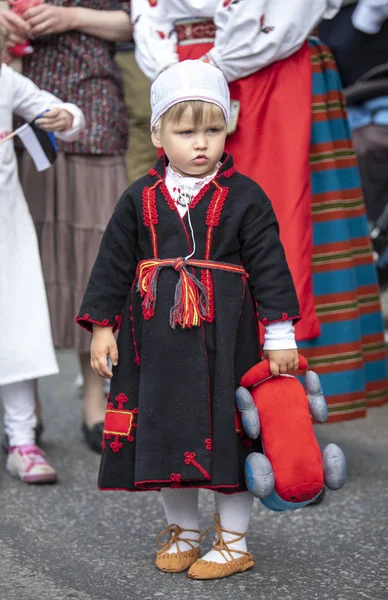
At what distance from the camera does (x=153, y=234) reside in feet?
8.51

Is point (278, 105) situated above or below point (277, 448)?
above

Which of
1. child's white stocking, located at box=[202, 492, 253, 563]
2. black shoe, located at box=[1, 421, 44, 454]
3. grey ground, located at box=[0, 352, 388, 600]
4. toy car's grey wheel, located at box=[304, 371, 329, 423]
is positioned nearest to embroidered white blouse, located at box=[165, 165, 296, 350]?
toy car's grey wheel, located at box=[304, 371, 329, 423]

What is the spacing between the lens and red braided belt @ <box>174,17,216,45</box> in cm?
329

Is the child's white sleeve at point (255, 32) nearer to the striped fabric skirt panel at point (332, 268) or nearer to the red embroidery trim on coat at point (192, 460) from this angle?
the striped fabric skirt panel at point (332, 268)

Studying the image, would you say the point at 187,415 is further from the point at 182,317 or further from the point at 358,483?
the point at 358,483

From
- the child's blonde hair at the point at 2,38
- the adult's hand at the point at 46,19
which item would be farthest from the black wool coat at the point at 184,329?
the adult's hand at the point at 46,19

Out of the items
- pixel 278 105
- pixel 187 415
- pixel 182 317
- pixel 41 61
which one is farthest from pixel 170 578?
pixel 41 61

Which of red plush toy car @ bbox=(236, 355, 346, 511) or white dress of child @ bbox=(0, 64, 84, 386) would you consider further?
white dress of child @ bbox=(0, 64, 84, 386)

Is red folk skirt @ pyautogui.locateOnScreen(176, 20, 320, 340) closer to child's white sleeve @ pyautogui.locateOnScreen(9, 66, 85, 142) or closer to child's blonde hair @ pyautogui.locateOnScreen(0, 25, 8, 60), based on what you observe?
child's white sleeve @ pyautogui.locateOnScreen(9, 66, 85, 142)

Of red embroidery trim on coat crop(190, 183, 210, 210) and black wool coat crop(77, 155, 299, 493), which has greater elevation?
red embroidery trim on coat crop(190, 183, 210, 210)

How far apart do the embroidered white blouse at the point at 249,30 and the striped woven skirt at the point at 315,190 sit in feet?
0.19

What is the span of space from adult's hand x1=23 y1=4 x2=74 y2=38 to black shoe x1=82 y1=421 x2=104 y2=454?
1412 mm

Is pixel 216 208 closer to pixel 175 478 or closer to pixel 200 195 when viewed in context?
pixel 200 195

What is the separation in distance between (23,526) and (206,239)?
1072mm
